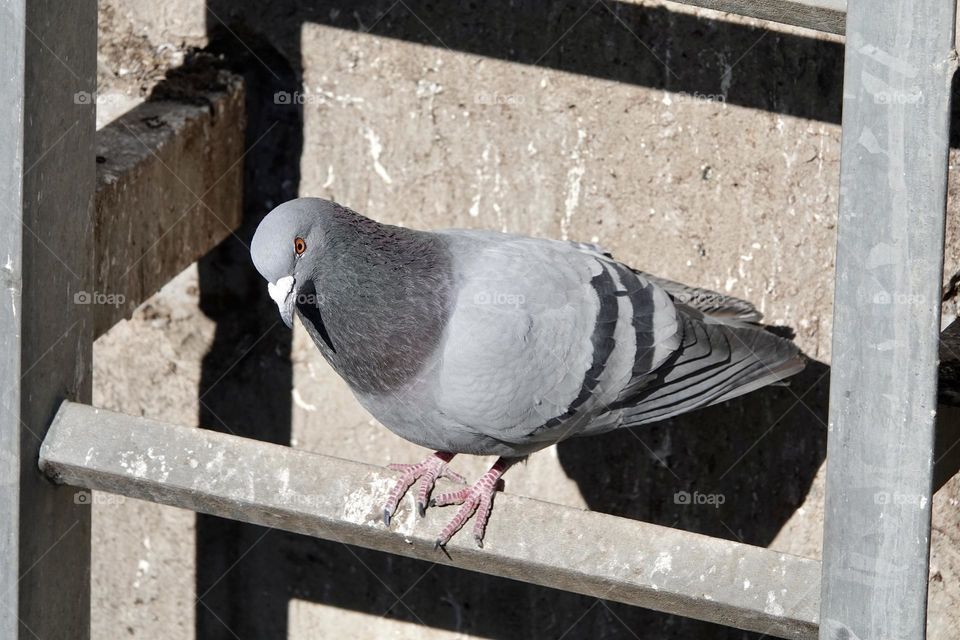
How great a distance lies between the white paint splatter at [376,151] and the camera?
3.30 meters

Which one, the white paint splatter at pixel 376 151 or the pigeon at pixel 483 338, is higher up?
the white paint splatter at pixel 376 151

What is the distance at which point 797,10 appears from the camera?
205 centimetres

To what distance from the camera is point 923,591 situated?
181 cm

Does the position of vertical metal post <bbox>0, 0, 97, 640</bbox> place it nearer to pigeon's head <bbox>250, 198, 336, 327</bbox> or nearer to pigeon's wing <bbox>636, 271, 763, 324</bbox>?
pigeon's head <bbox>250, 198, 336, 327</bbox>

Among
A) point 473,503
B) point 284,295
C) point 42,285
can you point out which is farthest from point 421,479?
point 42,285

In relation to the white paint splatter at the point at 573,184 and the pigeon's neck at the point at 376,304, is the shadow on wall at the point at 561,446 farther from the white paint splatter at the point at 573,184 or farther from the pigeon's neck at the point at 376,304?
the pigeon's neck at the point at 376,304

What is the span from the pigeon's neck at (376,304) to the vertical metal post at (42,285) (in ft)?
1.66

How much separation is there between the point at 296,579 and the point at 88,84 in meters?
1.84

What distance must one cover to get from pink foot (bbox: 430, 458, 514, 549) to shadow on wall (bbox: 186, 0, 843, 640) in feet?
2.78

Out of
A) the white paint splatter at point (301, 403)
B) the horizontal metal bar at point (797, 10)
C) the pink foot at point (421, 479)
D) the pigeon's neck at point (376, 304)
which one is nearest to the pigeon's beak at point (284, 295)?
the pigeon's neck at point (376, 304)

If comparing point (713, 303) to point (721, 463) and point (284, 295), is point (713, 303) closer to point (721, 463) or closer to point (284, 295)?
point (721, 463)

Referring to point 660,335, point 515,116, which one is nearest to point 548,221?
point 515,116

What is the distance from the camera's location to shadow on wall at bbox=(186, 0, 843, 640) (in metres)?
3.05

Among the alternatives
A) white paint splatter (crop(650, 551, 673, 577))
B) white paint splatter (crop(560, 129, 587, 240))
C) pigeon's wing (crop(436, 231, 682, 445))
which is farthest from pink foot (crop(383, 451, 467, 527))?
white paint splatter (crop(560, 129, 587, 240))
